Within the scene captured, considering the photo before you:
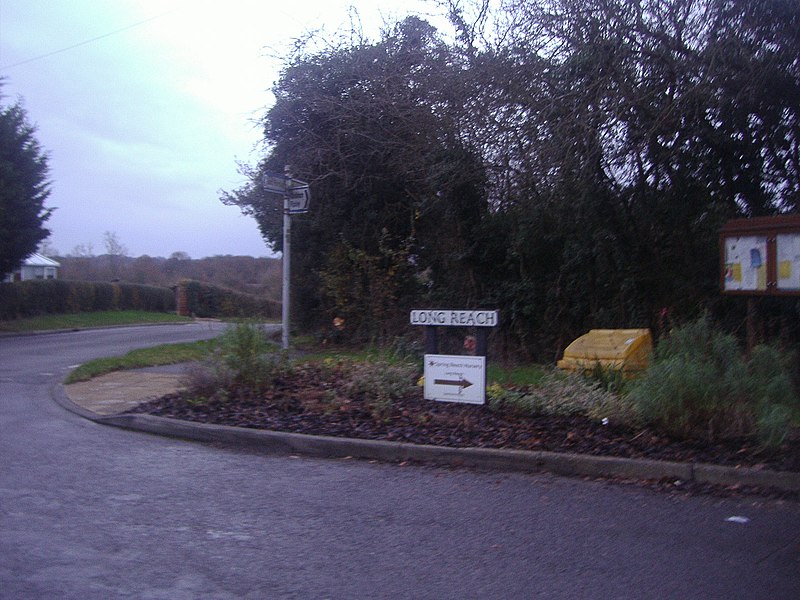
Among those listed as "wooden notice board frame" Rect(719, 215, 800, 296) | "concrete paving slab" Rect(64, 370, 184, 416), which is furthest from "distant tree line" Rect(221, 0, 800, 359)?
"concrete paving slab" Rect(64, 370, 184, 416)

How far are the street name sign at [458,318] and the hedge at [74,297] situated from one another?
2540 centimetres

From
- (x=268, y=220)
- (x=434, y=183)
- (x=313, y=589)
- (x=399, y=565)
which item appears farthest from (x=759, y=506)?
(x=268, y=220)

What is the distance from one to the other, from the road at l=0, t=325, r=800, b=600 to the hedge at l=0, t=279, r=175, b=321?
25695 mm

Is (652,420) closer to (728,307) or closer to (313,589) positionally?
(313,589)

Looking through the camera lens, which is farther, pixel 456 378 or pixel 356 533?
pixel 456 378

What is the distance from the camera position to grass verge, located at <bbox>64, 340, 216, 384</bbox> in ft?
45.1

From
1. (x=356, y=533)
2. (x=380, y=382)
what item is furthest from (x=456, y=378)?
(x=356, y=533)

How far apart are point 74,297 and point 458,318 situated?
31092 millimetres

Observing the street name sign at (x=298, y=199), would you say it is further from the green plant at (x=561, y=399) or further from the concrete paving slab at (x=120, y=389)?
the green plant at (x=561, y=399)

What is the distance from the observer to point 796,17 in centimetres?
1162

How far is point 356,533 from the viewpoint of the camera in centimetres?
572

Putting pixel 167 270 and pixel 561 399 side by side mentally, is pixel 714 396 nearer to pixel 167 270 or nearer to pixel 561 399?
pixel 561 399

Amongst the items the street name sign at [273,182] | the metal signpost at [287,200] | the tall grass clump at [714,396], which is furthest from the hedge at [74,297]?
the tall grass clump at [714,396]

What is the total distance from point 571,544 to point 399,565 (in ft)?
4.19
